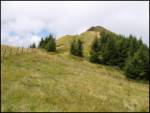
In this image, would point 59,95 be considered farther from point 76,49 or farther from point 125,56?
point 76,49

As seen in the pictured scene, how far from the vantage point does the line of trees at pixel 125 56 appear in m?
58.8

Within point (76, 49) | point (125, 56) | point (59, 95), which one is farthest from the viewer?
point (76, 49)

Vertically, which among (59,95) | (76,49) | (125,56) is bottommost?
(76,49)

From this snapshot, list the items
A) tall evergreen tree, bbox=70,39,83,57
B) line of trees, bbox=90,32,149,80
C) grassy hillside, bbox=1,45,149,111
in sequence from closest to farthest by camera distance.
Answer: grassy hillside, bbox=1,45,149,111
line of trees, bbox=90,32,149,80
tall evergreen tree, bbox=70,39,83,57

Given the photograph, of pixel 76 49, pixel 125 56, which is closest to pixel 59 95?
pixel 125 56

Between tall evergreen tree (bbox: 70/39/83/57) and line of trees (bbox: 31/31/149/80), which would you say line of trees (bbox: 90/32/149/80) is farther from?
tall evergreen tree (bbox: 70/39/83/57)

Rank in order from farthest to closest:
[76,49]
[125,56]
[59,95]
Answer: [76,49] → [125,56] → [59,95]

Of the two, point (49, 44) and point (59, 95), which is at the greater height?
point (59, 95)

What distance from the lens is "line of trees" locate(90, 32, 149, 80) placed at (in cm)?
5875

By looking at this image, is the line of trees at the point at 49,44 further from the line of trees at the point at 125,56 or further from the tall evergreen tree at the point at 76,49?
the line of trees at the point at 125,56

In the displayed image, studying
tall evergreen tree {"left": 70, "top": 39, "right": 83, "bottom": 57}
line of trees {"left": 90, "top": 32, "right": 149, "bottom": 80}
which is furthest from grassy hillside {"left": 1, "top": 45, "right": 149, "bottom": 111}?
tall evergreen tree {"left": 70, "top": 39, "right": 83, "bottom": 57}

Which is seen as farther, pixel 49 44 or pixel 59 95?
pixel 49 44

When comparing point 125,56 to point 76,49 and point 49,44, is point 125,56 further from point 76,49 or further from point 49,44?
point 49,44

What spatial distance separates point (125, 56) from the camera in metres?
74.6
